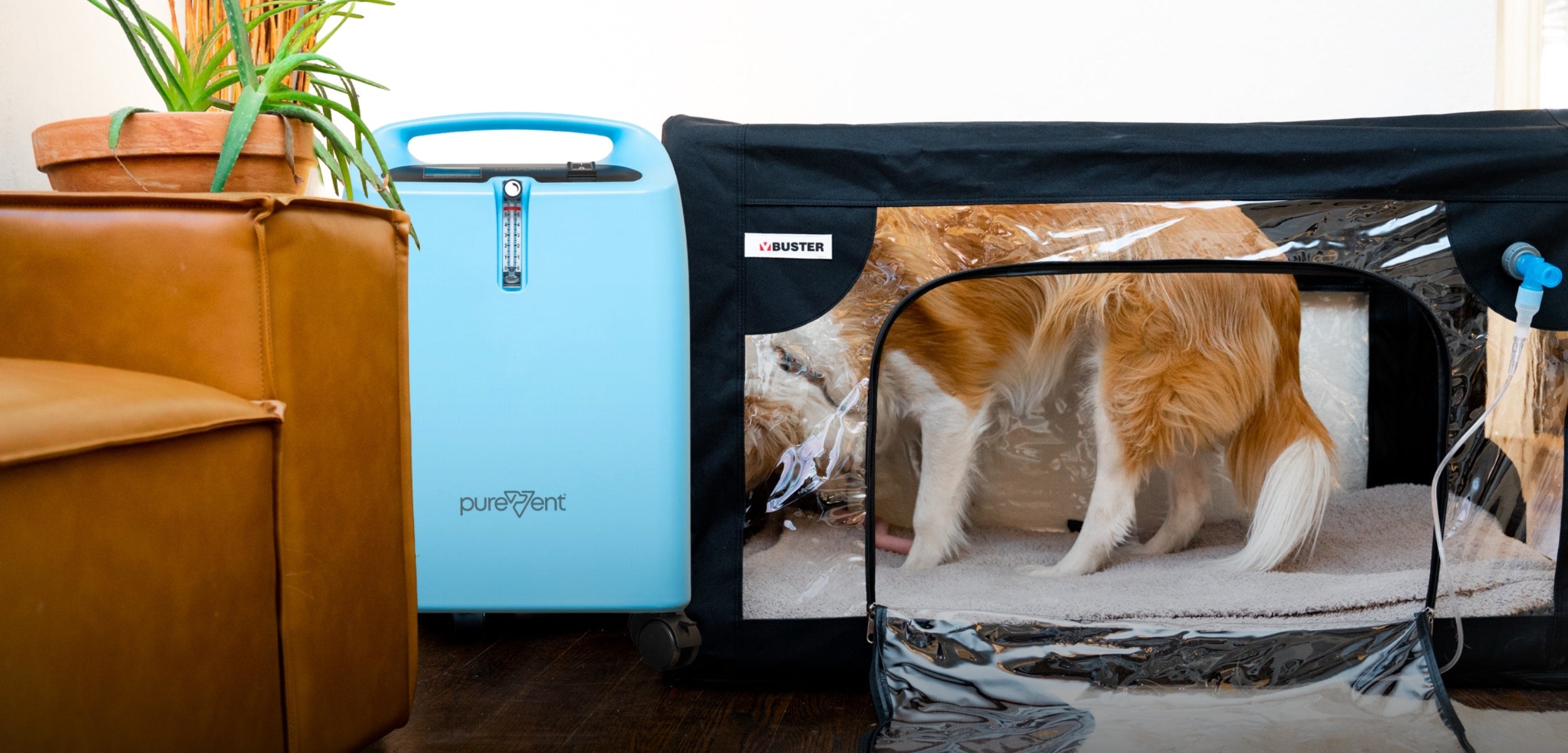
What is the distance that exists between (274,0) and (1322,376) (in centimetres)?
160

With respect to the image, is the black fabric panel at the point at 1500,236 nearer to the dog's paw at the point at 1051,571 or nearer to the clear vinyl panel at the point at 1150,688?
the clear vinyl panel at the point at 1150,688

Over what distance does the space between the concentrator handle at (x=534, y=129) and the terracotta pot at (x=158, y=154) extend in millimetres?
277

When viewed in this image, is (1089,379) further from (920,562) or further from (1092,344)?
(920,562)

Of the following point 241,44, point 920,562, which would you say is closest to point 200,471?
point 241,44

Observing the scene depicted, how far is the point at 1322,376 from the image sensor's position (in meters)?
1.22

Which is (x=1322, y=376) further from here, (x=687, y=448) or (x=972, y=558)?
(x=687, y=448)

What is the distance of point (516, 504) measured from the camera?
96cm

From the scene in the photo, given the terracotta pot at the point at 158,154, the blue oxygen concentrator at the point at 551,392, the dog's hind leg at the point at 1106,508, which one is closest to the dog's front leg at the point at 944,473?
the dog's hind leg at the point at 1106,508

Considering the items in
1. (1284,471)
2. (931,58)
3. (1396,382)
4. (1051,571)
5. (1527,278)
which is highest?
(931,58)

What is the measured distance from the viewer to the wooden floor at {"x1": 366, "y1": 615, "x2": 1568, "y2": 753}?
0.86 metres

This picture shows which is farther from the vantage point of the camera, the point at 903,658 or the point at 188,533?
the point at 903,658

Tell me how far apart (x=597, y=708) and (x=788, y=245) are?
1.84ft

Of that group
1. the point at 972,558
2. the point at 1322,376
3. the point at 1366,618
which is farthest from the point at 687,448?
the point at 1322,376

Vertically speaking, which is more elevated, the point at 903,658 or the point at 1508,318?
the point at 1508,318
